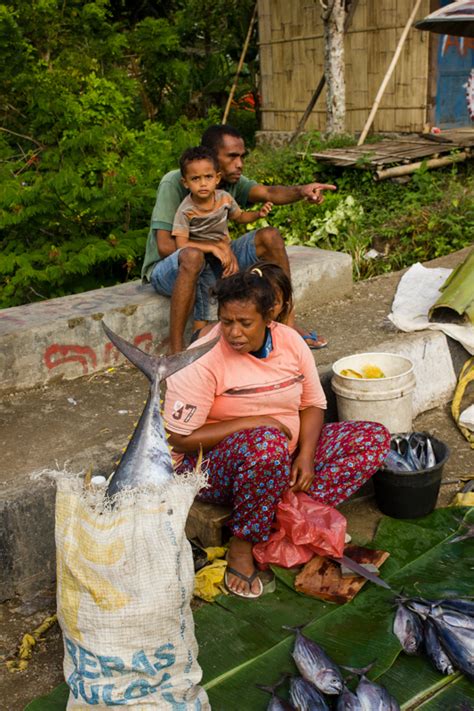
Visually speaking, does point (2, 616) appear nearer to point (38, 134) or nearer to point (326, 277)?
point (326, 277)

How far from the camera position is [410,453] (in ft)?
13.0

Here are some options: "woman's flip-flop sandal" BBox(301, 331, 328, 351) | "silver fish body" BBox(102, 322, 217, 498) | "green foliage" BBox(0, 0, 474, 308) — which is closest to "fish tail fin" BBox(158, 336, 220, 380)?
"silver fish body" BBox(102, 322, 217, 498)

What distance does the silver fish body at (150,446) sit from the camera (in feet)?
8.68

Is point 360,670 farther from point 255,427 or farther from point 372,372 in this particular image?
point 372,372

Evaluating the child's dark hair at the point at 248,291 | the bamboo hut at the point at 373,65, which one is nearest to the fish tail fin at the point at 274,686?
the child's dark hair at the point at 248,291

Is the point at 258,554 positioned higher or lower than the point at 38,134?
lower

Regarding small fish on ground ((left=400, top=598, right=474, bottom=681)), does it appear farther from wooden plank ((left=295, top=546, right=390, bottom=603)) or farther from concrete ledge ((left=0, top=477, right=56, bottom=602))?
concrete ledge ((left=0, top=477, right=56, bottom=602))

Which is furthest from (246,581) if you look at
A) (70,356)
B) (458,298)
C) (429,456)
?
(458,298)

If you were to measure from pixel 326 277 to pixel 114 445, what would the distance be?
263 cm

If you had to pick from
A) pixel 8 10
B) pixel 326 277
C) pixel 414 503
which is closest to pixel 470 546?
pixel 414 503

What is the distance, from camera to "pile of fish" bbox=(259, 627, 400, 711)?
255 centimetres

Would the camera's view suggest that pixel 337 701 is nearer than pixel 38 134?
Yes

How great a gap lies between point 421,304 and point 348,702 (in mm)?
3473

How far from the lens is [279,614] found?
320cm
